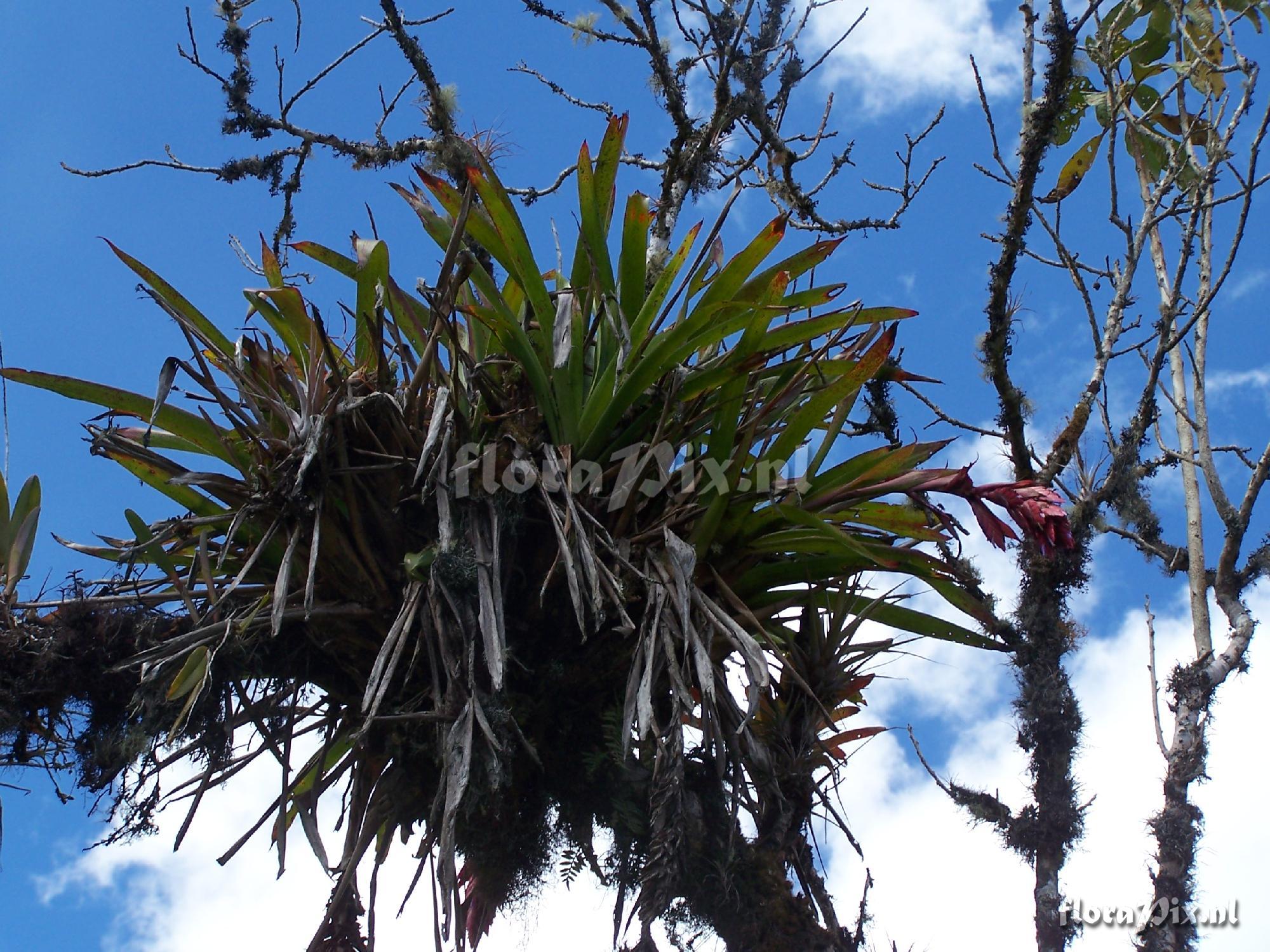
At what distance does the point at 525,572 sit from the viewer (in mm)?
2656

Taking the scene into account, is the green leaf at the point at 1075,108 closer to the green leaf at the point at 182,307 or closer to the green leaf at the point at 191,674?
the green leaf at the point at 182,307

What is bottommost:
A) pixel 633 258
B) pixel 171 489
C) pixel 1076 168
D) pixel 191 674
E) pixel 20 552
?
pixel 191 674

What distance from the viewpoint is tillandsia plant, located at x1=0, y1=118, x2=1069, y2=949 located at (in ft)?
7.75

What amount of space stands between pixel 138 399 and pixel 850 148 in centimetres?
248

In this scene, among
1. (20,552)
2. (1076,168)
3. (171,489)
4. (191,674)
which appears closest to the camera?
(191,674)

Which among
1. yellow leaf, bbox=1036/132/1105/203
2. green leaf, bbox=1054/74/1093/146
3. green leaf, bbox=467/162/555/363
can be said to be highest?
green leaf, bbox=1054/74/1093/146

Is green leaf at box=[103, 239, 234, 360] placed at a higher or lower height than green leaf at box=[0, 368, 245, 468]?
higher

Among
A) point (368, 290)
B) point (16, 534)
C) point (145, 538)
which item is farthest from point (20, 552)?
point (368, 290)

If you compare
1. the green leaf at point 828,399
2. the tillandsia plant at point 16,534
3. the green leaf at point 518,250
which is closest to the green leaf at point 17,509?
the tillandsia plant at point 16,534

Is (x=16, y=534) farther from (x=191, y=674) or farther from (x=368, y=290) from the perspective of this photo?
(x=368, y=290)

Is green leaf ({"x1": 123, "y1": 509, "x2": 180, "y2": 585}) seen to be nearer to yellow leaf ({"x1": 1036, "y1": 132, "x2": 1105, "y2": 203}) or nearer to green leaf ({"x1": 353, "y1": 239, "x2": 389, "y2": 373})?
green leaf ({"x1": 353, "y1": 239, "x2": 389, "y2": 373})

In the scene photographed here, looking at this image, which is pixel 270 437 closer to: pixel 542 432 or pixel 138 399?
pixel 138 399

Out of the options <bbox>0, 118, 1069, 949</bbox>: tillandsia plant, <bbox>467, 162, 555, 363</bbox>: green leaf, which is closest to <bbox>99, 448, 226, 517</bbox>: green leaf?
<bbox>0, 118, 1069, 949</bbox>: tillandsia plant

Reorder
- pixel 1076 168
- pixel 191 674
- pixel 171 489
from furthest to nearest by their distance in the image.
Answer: pixel 1076 168, pixel 171 489, pixel 191 674
